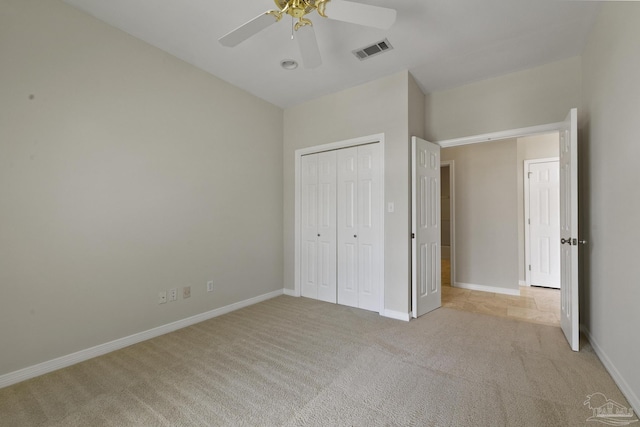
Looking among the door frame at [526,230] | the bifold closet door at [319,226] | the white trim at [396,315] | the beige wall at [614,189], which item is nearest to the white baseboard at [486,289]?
the door frame at [526,230]

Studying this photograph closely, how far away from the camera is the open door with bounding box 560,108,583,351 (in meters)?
2.33

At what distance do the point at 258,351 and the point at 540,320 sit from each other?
9.95ft

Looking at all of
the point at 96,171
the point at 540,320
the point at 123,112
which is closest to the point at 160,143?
the point at 123,112

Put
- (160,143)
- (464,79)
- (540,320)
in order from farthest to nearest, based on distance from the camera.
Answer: (464,79)
(540,320)
(160,143)

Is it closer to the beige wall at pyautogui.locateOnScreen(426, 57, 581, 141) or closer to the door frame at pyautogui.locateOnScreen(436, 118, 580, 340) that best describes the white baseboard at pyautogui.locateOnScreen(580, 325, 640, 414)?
the door frame at pyautogui.locateOnScreen(436, 118, 580, 340)

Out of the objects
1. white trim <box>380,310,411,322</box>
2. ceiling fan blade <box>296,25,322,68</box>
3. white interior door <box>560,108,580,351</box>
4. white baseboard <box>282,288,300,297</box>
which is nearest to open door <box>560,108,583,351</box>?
white interior door <box>560,108,580,351</box>

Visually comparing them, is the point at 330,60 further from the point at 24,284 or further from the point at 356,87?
the point at 24,284

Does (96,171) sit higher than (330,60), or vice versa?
(330,60)

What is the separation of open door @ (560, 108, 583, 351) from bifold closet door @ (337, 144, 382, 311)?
1.71 metres

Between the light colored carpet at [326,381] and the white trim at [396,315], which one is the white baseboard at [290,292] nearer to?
the light colored carpet at [326,381]

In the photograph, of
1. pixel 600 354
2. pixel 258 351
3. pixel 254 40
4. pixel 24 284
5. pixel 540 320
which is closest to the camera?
pixel 24 284

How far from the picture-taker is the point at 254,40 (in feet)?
8.51

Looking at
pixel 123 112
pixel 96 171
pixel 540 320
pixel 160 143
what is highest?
pixel 123 112

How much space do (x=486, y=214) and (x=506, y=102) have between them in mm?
1833
